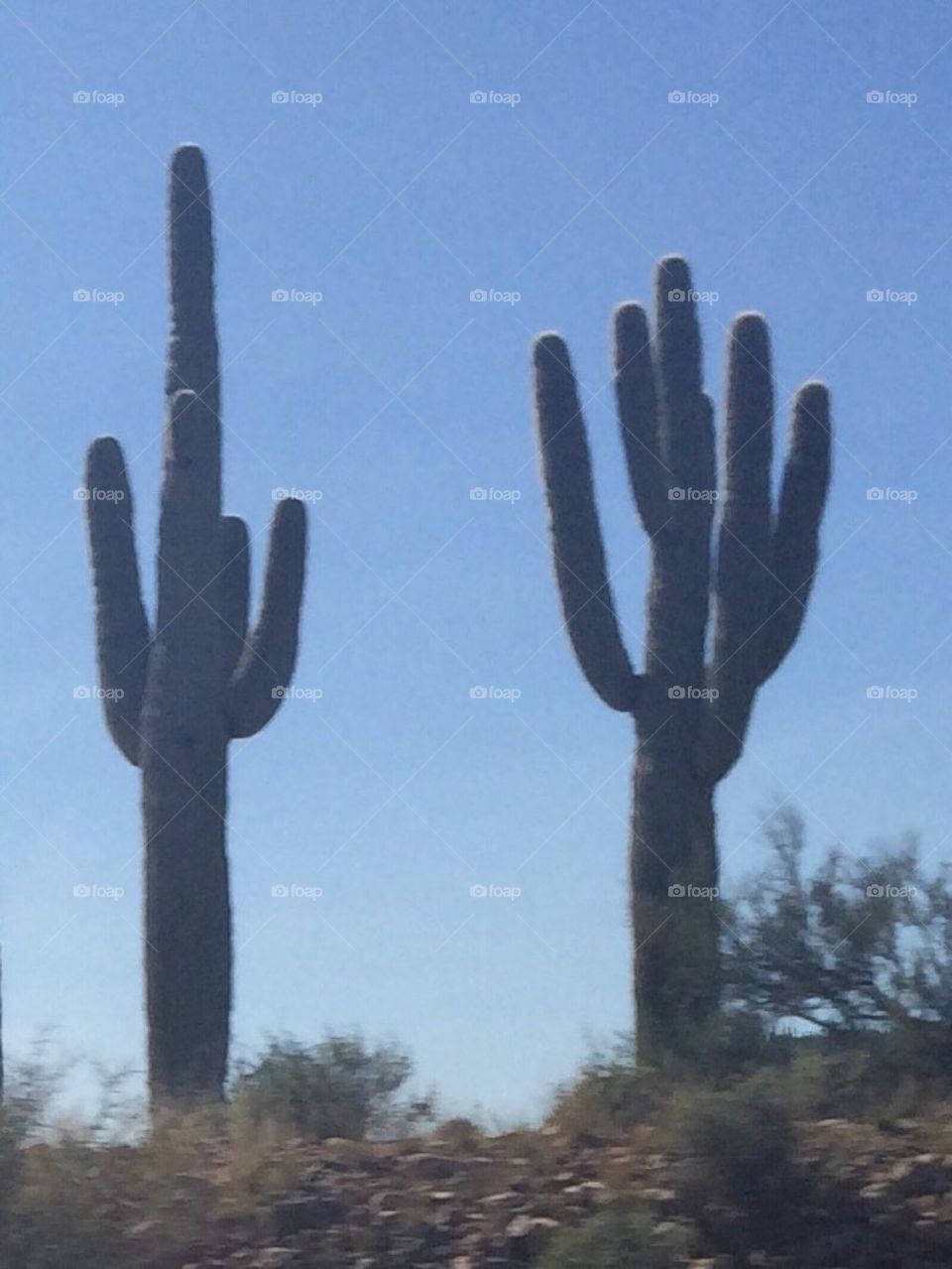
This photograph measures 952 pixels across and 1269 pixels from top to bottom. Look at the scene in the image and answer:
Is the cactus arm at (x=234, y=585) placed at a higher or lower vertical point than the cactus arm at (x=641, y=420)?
lower

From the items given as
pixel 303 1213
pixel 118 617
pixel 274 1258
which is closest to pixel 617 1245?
pixel 274 1258

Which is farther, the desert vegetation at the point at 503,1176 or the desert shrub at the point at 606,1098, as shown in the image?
the desert shrub at the point at 606,1098

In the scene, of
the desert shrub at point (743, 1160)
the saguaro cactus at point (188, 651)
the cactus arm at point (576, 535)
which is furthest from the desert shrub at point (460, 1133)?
the cactus arm at point (576, 535)

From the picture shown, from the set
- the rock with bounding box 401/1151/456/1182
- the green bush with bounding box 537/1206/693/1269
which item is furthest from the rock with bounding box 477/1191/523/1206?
the green bush with bounding box 537/1206/693/1269

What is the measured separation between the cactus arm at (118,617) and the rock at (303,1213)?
911cm

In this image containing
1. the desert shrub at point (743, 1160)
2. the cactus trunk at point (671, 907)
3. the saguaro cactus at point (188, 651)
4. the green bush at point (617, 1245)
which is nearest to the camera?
the green bush at point (617, 1245)

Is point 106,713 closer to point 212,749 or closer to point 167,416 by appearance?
point 212,749

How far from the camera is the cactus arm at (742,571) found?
62.0 ft

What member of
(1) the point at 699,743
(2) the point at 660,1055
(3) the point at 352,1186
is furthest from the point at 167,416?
(3) the point at 352,1186

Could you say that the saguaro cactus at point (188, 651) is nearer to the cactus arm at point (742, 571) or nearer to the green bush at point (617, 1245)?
the cactus arm at point (742, 571)

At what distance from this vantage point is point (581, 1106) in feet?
41.0

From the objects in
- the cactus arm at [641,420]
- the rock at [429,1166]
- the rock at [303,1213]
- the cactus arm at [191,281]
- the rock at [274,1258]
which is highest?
the cactus arm at [191,281]

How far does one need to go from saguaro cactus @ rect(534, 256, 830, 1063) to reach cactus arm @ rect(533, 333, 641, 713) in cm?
1

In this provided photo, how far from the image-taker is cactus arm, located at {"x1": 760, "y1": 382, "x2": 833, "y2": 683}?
1898 centimetres
